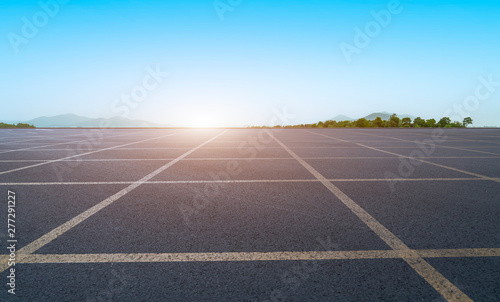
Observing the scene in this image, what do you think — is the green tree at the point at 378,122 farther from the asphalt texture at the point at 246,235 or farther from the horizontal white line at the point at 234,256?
the horizontal white line at the point at 234,256

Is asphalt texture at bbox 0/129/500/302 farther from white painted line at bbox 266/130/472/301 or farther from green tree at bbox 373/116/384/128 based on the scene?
green tree at bbox 373/116/384/128

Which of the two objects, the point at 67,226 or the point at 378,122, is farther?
the point at 378,122

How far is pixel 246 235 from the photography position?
2.92 metres

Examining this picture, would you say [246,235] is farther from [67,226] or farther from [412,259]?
[67,226]

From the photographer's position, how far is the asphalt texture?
2061 mm

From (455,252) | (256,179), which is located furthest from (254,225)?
(256,179)

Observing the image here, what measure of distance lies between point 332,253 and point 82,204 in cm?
352

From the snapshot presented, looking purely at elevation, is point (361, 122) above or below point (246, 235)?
above

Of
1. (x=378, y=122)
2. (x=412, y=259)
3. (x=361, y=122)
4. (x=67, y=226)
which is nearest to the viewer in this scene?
(x=412, y=259)

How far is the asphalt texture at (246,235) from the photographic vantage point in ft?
6.76
